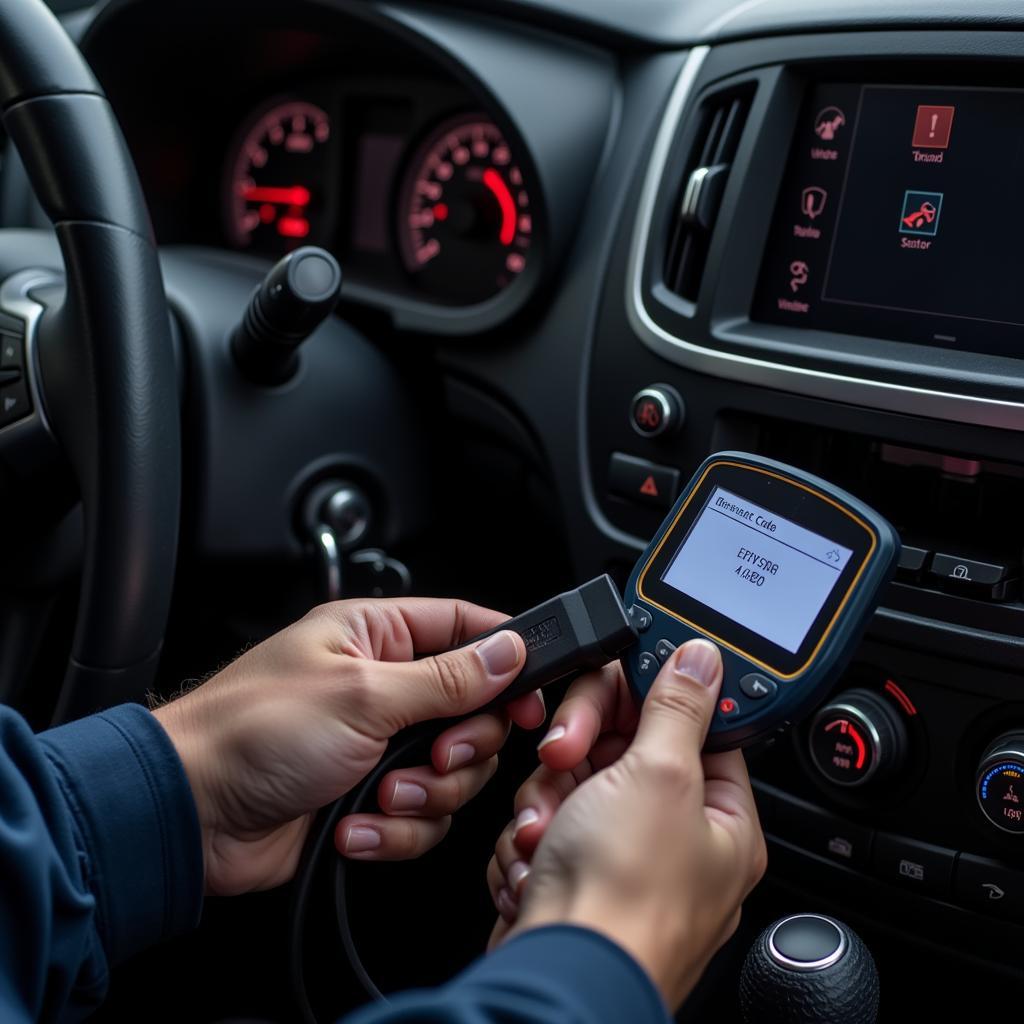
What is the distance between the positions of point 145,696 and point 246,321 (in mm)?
359

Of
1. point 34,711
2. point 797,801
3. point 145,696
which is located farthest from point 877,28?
point 34,711

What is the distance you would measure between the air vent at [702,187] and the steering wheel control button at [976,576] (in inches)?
12.3

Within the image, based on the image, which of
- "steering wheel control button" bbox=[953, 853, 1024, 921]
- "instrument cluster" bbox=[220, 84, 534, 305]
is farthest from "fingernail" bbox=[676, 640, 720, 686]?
"instrument cluster" bbox=[220, 84, 534, 305]

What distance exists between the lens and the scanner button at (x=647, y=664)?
31.1 inches

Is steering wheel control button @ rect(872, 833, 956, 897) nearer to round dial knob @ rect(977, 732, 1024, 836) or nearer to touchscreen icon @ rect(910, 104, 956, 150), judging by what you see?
round dial knob @ rect(977, 732, 1024, 836)

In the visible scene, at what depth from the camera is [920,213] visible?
976 millimetres

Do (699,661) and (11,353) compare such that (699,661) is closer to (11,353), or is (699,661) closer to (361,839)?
(361,839)

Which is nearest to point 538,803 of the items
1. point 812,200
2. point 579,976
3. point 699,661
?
point 699,661

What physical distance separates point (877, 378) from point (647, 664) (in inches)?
11.5

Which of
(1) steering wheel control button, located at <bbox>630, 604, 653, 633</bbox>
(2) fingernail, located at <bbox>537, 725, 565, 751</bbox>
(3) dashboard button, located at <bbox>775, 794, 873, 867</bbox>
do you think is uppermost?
(1) steering wheel control button, located at <bbox>630, 604, 653, 633</bbox>

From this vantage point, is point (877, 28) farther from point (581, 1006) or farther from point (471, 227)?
point (581, 1006)

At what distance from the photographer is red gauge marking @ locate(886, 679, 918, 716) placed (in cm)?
95

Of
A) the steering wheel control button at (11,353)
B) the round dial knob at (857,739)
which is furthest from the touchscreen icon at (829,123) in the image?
the steering wheel control button at (11,353)

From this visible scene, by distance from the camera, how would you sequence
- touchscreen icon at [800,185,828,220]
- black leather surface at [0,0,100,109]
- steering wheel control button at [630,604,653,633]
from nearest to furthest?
steering wheel control button at [630,604,653,633]
black leather surface at [0,0,100,109]
touchscreen icon at [800,185,828,220]
